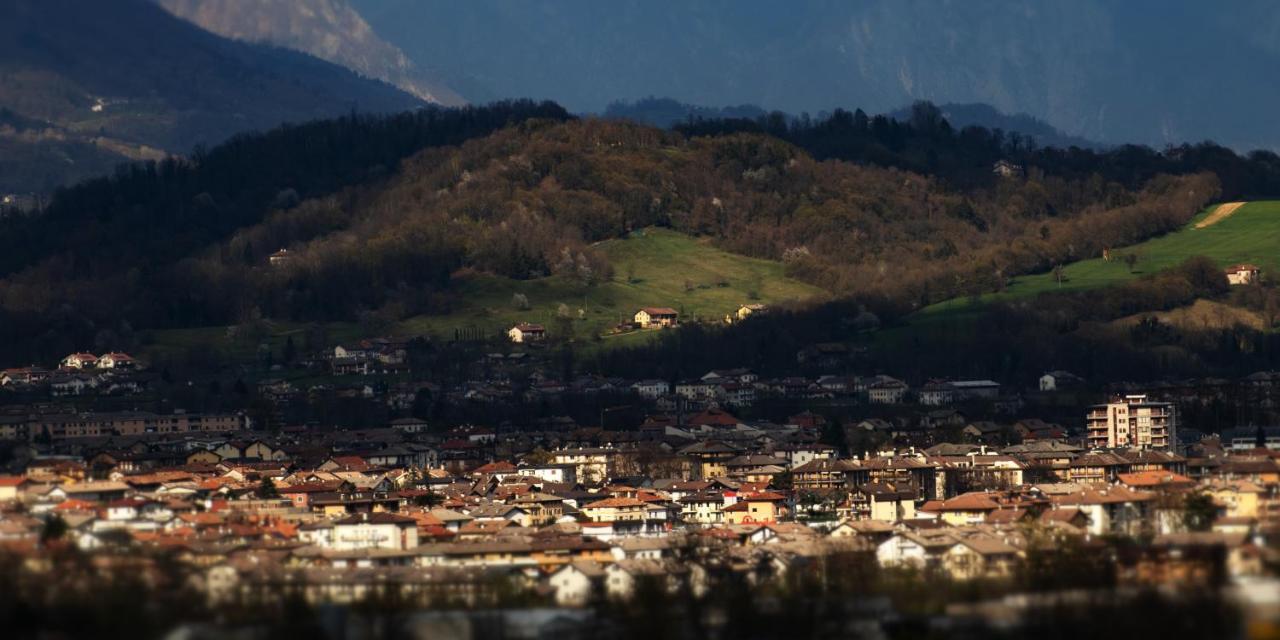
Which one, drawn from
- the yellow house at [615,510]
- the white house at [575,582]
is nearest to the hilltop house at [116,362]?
the yellow house at [615,510]

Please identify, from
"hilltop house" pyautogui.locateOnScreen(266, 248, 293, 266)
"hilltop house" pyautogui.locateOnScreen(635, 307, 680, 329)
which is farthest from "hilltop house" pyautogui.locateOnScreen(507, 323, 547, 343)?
→ "hilltop house" pyautogui.locateOnScreen(266, 248, 293, 266)

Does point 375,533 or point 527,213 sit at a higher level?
point 527,213

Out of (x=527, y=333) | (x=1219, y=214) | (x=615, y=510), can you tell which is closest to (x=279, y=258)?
(x=527, y=333)

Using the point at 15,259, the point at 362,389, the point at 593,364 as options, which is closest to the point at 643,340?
the point at 593,364

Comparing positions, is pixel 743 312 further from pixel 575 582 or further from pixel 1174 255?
pixel 575 582

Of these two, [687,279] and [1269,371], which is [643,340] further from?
[1269,371]

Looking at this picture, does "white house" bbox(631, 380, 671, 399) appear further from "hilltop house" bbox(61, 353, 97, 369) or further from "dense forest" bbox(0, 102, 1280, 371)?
"hilltop house" bbox(61, 353, 97, 369)
